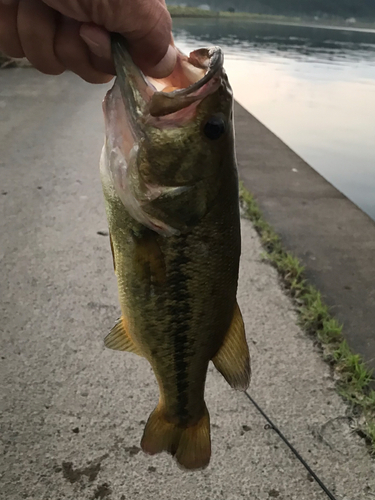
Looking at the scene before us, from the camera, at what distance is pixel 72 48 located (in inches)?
58.8

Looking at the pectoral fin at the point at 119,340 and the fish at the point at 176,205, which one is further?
the pectoral fin at the point at 119,340

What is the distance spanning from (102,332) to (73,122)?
18.0 feet

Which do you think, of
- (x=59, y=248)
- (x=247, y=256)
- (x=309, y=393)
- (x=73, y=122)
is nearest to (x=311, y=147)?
(x=73, y=122)

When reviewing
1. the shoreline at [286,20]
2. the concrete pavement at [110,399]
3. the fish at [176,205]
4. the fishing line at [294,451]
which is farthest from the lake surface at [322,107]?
the shoreline at [286,20]

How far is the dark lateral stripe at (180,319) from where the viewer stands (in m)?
1.43

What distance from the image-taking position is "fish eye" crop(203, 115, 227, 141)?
1.34 meters

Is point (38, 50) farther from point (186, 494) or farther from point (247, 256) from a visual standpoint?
point (247, 256)

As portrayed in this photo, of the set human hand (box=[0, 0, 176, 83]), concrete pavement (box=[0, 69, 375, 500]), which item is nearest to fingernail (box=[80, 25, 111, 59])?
human hand (box=[0, 0, 176, 83])

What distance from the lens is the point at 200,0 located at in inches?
2645

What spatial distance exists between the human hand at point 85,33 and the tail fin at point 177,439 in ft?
4.05

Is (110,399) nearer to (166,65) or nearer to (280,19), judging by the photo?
(166,65)

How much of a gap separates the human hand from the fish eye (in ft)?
0.68

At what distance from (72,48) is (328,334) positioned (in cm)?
243

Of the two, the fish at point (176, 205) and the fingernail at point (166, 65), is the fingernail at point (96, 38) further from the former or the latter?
the fingernail at point (166, 65)
